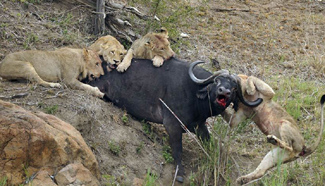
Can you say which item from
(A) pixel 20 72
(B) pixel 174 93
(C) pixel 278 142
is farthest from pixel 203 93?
(A) pixel 20 72

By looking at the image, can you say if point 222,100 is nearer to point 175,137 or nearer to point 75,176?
point 175,137

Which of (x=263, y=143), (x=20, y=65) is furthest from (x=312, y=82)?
(x=20, y=65)

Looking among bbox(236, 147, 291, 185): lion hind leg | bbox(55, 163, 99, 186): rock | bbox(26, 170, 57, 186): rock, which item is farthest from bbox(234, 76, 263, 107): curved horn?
bbox(26, 170, 57, 186): rock

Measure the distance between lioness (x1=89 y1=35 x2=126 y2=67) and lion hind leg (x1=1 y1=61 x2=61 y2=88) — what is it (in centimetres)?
136

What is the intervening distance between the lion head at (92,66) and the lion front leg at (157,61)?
973 mm

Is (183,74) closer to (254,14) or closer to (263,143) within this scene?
(263,143)

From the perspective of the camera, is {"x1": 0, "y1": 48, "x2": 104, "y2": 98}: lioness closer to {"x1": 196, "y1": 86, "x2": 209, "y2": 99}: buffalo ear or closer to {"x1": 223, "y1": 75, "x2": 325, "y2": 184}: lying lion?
{"x1": 196, "y1": 86, "x2": 209, "y2": 99}: buffalo ear

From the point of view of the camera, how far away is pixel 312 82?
11320 millimetres

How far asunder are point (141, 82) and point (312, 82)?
469 centimetres

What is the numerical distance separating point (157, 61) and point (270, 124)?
7.30 feet

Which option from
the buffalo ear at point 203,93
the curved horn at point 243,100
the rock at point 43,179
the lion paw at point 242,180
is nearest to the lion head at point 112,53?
the buffalo ear at point 203,93

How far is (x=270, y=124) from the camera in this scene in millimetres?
7762

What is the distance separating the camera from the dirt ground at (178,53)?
25.0 feet

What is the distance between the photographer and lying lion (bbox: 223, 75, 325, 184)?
7.15 m
